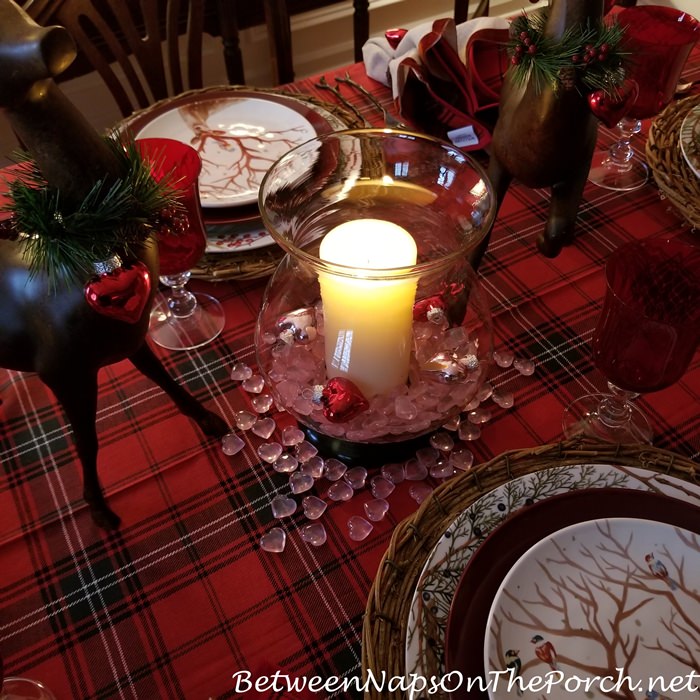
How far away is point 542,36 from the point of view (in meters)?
0.56

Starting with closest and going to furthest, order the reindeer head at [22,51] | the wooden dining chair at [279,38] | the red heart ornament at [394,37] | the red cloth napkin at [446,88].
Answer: the reindeer head at [22,51]
the red cloth napkin at [446,88]
the red heart ornament at [394,37]
the wooden dining chair at [279,38]

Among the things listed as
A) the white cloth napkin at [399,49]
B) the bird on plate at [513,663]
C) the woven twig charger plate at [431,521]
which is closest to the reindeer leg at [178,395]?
the woven twig charger plate at [431,521]

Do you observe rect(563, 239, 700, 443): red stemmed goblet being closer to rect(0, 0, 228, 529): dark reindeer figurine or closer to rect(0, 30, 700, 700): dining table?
rect(0, 30, 700, 700): dining table

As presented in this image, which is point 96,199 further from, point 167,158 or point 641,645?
point 641,645

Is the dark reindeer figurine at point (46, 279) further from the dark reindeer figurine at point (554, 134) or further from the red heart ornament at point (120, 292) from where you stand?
the dark reindeer figurine at point (554, 134)

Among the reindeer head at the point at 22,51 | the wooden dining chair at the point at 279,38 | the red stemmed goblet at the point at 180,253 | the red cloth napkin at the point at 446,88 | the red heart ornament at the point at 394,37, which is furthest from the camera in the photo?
the wooden dining chair at the point at 279,38

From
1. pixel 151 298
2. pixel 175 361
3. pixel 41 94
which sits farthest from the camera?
pixel 175 361

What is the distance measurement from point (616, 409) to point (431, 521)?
0.25m

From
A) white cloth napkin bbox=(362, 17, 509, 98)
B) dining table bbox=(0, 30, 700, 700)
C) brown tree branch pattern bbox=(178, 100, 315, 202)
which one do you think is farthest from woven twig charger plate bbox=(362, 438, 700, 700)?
white cloth napkin bbox=(362, 17, 509, 98)

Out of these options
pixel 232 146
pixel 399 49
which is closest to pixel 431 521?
pixel 232 146

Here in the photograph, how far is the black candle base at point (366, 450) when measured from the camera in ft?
2.02

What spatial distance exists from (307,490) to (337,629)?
0.42ft

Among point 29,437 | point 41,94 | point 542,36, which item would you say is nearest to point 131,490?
point 29,437

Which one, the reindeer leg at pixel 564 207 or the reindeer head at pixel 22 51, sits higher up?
the reindeer head at pixel 22 51
